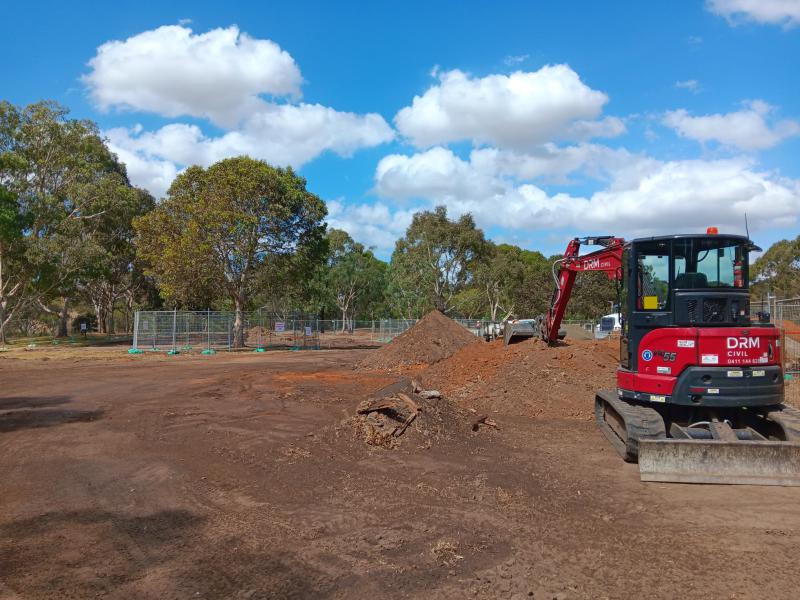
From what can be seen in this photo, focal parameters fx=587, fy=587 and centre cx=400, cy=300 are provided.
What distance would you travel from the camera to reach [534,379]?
47.5 feet

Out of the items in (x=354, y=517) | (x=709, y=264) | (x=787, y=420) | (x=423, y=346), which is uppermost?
(x=709, y=264)

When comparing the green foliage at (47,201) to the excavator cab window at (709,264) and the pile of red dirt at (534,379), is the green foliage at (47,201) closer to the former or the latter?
the pile of red dirt at (534,379)

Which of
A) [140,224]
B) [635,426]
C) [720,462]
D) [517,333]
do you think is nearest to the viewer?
[720,462]

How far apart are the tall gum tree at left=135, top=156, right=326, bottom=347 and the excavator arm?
23.0 metres

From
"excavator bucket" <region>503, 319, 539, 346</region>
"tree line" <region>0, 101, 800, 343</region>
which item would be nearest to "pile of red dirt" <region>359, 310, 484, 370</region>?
"excavator bucket" <region>503, 319, 539, 346</region>

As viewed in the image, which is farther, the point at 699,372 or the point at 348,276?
the point at 348,276

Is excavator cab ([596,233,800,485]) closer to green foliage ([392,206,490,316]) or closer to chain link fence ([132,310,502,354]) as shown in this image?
chain link fence ([132,310,502,354])

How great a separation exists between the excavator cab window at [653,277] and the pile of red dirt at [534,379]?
15.5ft

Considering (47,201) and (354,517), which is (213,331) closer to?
(47,201)

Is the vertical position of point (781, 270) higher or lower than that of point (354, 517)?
higher

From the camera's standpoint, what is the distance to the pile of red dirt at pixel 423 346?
2350cm

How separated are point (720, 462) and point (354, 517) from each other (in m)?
4.71

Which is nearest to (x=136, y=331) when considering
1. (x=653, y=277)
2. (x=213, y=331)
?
(x=213, y=331)

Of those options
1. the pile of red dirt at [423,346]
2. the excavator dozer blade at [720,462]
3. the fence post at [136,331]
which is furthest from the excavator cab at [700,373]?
the fence post at [136,331]
